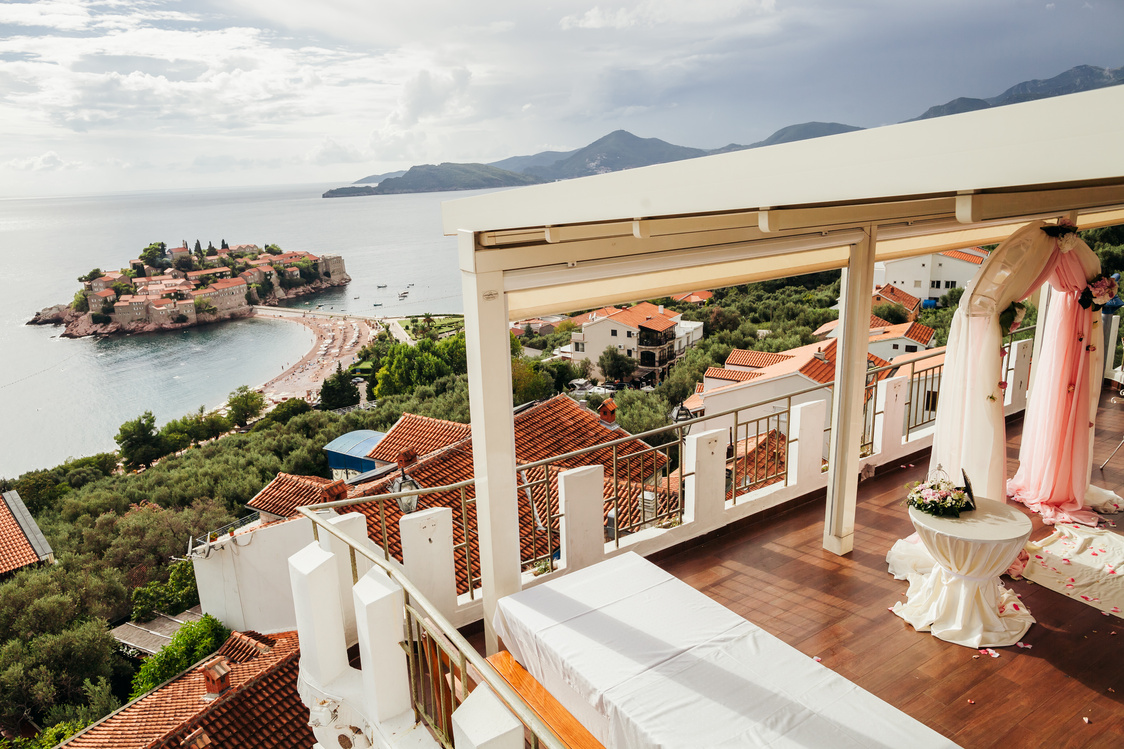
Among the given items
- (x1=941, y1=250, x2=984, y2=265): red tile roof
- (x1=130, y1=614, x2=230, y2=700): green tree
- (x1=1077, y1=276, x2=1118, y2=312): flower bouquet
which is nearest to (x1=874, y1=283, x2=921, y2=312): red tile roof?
(x1=941, y1=250, x2=984, y2=265): red tile roof

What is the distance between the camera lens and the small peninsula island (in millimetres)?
75750

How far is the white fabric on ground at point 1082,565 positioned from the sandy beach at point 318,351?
57548mm

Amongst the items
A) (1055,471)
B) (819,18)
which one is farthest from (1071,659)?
(819,18)

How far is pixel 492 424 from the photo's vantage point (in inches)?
119

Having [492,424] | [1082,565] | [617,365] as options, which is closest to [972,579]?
[1082,565]

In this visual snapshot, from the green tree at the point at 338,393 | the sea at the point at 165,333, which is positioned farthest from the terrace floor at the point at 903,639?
the sea at the point at 165,333

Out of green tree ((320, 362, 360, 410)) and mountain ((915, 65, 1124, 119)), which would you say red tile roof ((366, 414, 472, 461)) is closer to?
mountain ((915, 65, 1124, 119))

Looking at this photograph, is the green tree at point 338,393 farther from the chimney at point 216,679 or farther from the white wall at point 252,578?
the chimney at point 216,679

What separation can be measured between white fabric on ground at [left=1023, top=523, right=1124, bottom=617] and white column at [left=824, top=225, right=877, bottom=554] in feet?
3.43

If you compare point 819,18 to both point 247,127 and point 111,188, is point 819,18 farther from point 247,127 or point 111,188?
point 111,188

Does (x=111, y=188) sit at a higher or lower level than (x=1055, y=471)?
higher

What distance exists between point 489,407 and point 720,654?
1414 millimetres

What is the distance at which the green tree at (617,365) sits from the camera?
1858 inches

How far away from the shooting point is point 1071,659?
322cm
